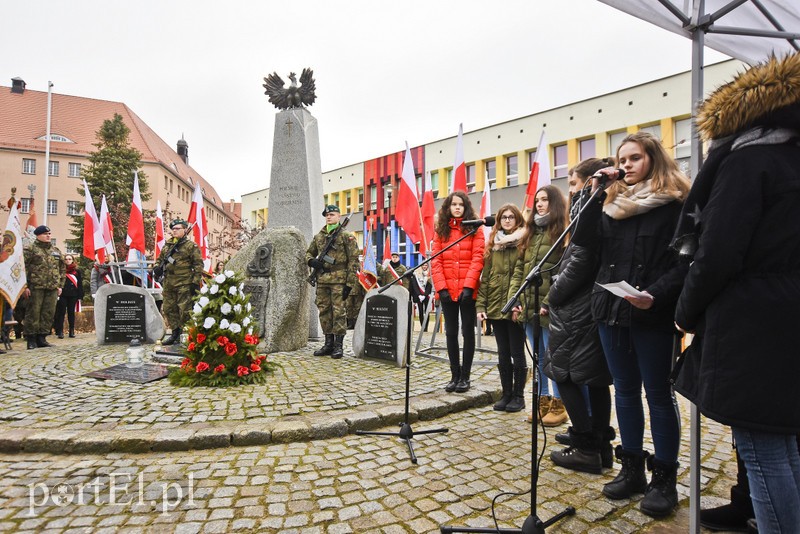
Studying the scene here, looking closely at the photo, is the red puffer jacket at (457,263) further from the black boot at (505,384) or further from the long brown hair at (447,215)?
the black boot at (505,384)

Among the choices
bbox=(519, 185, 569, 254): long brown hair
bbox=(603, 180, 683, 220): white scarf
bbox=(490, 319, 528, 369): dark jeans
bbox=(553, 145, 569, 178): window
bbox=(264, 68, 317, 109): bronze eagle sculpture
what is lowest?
bbox=(490, 319, 528, 369): dark jeans

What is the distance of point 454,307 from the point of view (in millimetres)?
4887

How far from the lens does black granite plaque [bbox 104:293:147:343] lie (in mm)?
7867

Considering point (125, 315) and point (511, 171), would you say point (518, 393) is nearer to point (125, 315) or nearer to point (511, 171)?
point (125, 315)

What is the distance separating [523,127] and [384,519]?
24.0 meters

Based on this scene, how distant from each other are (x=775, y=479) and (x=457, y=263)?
346 centimetres

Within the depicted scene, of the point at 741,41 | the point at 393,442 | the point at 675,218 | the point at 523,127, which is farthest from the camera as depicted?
the point at 523,127

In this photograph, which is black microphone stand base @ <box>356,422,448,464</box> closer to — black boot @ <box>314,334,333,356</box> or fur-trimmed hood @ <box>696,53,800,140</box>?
fur-trimmed hood @ <box>696,53,800,140</box>

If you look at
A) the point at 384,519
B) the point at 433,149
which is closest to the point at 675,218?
the point at 384,519

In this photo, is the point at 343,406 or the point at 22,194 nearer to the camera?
the point at 343,406

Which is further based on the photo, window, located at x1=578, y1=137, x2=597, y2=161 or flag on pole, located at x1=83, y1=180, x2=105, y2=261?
window, located at x1=578, y1=137, x2=597, y2=161

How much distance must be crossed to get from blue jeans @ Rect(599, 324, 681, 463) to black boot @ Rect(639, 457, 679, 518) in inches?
2.0

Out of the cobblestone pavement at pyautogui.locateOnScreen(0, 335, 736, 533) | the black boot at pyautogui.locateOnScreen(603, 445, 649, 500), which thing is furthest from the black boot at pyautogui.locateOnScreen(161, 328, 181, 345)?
the black boot at pyautogui.locateOnScreen(603, 445, 649, 500)

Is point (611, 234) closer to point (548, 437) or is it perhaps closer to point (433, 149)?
point (548, 437)
